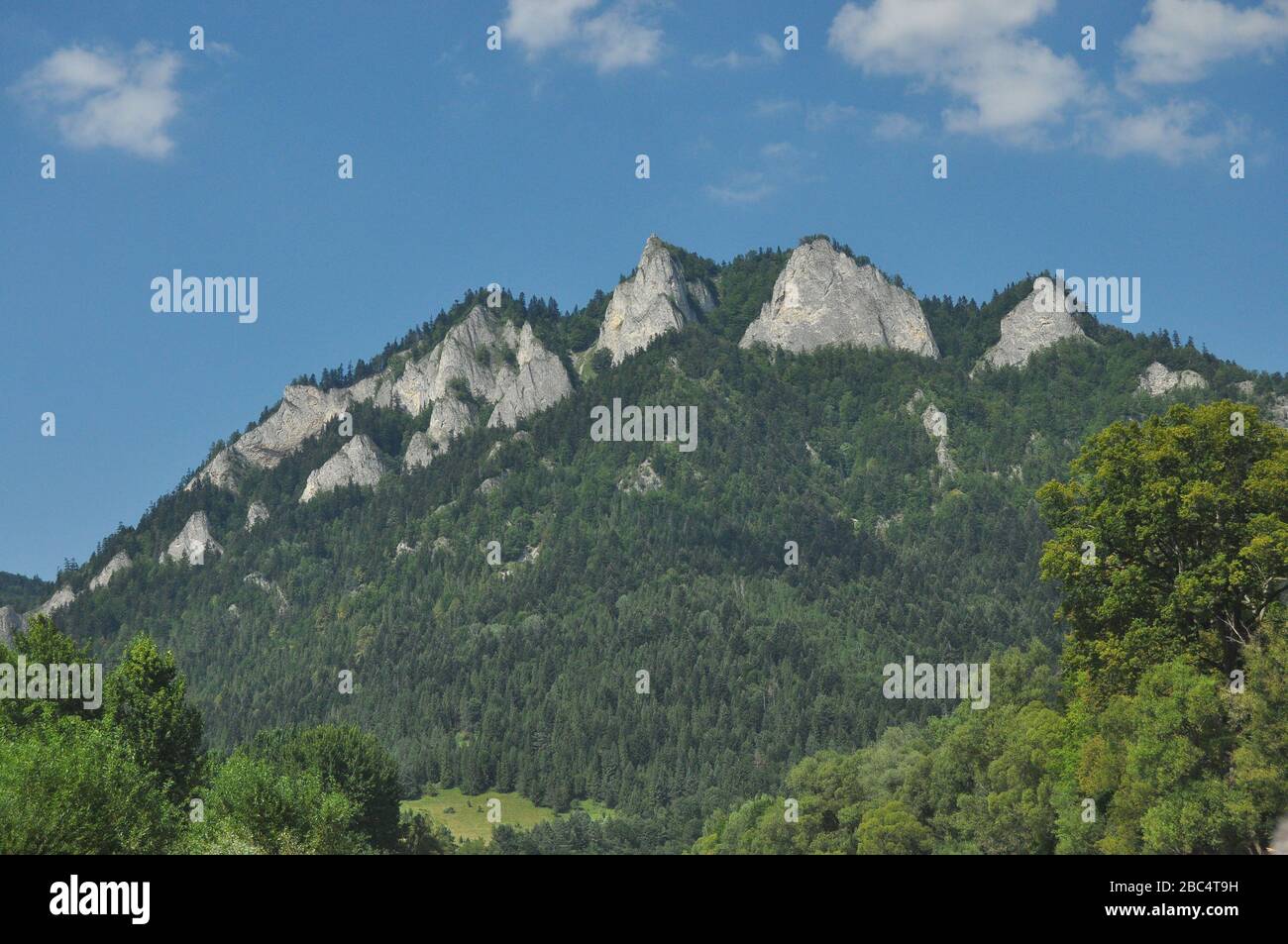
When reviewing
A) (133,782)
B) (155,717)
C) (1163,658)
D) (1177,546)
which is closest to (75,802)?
(133,782)

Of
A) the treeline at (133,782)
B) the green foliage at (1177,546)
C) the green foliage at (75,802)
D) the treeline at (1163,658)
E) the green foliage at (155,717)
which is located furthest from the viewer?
the green foliage at (155,717)

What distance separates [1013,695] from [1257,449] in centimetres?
2753

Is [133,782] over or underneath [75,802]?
underneath

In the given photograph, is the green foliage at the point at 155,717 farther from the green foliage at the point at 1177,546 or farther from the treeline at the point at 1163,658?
the green foliage at the point at 1177,546

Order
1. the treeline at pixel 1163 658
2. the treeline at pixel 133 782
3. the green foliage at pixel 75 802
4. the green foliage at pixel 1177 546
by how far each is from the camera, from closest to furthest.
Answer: the treeline at pixel 1163 658, the green foliage at pixel 75 802, the treeline at pixel 133 782, the green foliage at pixel 1177 546

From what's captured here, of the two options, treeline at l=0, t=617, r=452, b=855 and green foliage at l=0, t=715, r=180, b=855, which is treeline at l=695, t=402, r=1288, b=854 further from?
green foliage at l=0, t=715, r=180, b=855

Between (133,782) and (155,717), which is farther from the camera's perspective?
(155,717)

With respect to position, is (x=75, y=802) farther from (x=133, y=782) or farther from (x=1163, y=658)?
(x=1163, y=658)

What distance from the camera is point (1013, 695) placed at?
261ft

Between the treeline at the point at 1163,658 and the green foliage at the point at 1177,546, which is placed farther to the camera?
the green foliage at the point at 1177,546

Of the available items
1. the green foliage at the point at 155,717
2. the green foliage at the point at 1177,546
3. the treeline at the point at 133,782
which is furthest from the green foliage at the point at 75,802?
the green foliage at the point at 1177,546

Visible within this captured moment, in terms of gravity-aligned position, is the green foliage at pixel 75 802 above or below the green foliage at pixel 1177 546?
below

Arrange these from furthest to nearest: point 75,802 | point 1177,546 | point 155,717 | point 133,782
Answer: point 155,717 < point 133,782 < point 1177,546 < point 75,802
